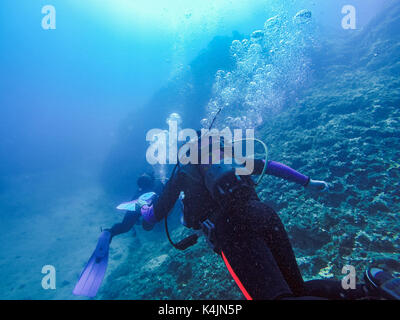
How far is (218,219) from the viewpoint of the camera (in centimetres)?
150

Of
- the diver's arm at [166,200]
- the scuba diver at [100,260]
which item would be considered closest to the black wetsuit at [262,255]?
the diver's arm at [166,200]

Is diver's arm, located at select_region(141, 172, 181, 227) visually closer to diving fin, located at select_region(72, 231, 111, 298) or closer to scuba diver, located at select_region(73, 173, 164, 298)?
scuba diver, located at select_region(73, 173, 164, 298)

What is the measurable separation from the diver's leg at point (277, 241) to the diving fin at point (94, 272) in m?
3.27

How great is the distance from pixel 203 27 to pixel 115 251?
103ft

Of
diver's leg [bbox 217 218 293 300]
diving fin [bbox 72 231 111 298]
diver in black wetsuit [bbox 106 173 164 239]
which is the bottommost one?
diving fin [bbox 72 231 111 298]

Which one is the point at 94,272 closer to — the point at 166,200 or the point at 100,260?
the point at 100,260

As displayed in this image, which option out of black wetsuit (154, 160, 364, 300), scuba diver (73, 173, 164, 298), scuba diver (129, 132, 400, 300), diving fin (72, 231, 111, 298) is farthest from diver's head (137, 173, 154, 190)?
black wetsuit (154, 160, 364, 300)

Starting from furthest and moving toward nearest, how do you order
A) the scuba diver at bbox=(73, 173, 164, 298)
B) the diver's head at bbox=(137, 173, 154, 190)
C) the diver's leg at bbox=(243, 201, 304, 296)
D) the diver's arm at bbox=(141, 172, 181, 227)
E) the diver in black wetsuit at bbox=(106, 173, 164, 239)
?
the diver's head at bbox=(137, 173, 154, 190)
the diver in black wetsuit at bbox=(106, 173, 164, 239)
the scuba diver at bbox=(73, 173, 164, 298)
the diver's arm at bbox=(141, 172, 181, 227)
the diver's leg at bbox=(243, 201, 304, 296)

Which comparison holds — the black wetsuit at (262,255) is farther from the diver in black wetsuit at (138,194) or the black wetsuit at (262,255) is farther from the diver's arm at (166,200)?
the diver in black wetsuit at (138,194)

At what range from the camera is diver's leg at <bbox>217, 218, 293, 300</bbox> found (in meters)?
1.14

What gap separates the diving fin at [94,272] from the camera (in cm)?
322

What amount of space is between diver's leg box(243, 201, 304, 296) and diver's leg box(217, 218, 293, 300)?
0.08 meters

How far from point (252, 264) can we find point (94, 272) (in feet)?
11.5
